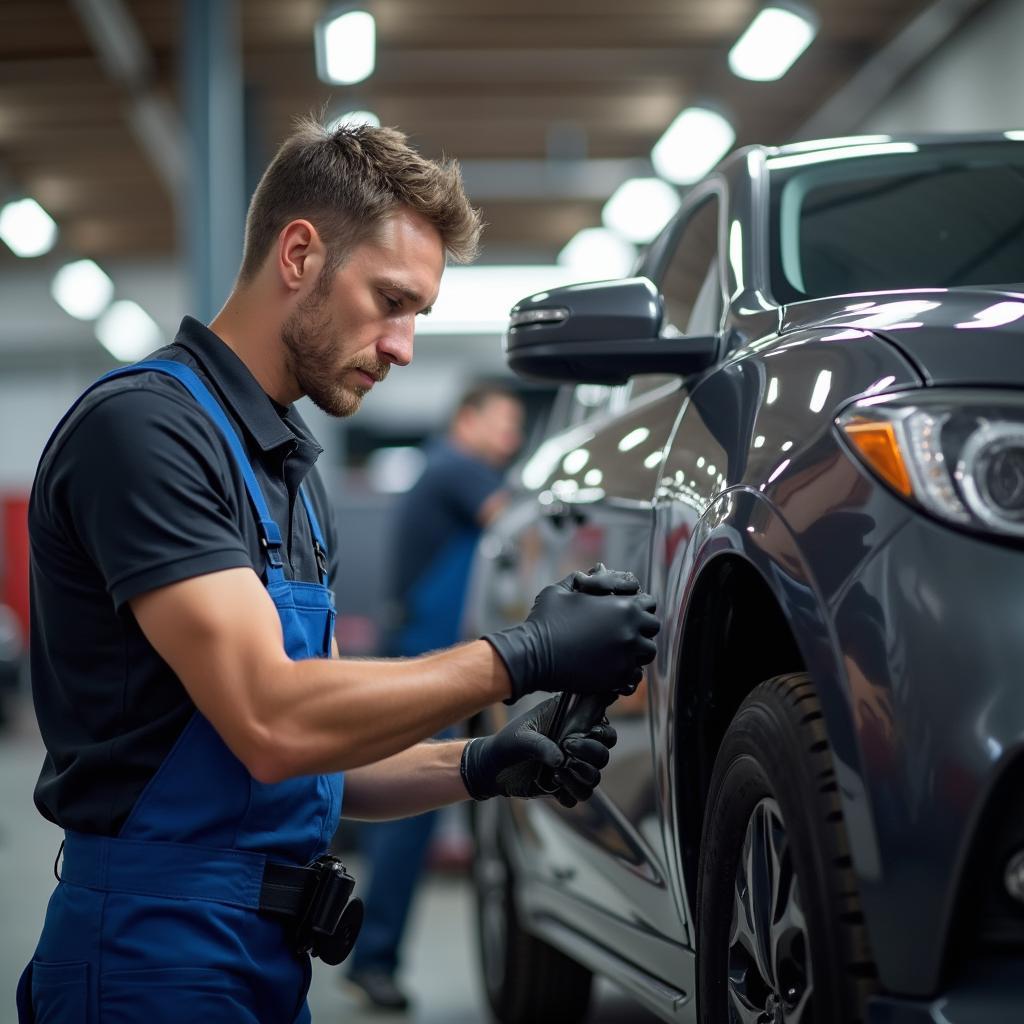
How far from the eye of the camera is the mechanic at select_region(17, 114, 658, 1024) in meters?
1.71

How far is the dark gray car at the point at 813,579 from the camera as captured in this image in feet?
4.81

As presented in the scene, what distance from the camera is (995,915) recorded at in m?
1.48

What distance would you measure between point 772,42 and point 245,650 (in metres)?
7.59

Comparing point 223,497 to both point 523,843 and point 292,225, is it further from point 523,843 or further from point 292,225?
point 523,843

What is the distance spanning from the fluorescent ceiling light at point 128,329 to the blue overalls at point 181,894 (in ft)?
54.2

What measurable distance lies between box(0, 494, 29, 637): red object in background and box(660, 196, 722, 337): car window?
14.7 meters

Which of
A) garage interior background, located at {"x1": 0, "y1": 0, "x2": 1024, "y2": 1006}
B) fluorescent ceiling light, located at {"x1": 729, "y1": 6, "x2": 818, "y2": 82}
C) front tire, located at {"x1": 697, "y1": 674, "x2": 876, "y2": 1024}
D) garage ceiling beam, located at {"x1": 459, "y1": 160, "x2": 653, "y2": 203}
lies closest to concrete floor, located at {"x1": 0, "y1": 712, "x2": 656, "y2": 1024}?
garage interior background, located at {"x1": 0, "y1": 0, "x2": 1024, "y2": 1006}

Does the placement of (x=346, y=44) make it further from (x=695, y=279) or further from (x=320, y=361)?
(x=320, y=361)

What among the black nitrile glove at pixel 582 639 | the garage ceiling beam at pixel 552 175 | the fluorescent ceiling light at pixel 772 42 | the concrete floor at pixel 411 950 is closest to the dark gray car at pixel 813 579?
the black nitrile glove at pixel 582 639

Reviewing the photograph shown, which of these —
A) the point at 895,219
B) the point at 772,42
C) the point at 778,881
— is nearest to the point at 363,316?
the point at 778,881

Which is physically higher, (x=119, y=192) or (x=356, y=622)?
(x=119, y=192)

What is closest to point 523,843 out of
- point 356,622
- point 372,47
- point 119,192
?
point 356,622

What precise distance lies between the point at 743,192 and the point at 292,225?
879 millimetres

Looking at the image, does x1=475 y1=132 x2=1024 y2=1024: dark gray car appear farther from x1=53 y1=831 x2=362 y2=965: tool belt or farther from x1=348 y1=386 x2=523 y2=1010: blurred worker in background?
x1=348 y1=386 x2=523 y2=1010: blurred worker in background
